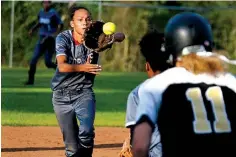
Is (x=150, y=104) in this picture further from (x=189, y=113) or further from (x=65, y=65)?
(x=65, y=65)

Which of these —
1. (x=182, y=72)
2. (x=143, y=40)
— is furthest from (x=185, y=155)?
(x=143, y=40)

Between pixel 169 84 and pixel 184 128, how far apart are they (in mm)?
231

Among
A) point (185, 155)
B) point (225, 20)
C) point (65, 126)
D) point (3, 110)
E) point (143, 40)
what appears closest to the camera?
point (185, 155)

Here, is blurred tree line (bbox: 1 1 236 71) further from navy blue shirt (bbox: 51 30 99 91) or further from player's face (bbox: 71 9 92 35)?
navy blue shirt (bbox: 51 30 99 91)

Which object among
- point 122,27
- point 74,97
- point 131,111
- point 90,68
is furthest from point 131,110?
point 122,27

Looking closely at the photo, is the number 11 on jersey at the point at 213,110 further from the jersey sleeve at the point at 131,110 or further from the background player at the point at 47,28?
the background player at the point at 47,28

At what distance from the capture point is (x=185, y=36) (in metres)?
4.12

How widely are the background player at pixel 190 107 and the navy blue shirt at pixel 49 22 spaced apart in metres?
16.0

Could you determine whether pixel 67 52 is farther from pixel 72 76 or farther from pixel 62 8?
pixel 62 8

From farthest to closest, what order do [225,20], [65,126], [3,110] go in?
1. [225,20]
2. [3,110]
3. [65,126]

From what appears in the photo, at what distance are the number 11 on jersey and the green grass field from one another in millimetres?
8983

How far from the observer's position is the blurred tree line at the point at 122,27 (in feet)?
106

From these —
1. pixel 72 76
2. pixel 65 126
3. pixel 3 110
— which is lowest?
pixel 3 110

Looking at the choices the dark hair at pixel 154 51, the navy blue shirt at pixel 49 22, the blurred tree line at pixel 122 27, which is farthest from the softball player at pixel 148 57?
the blurred tree line at pixel 122 27
